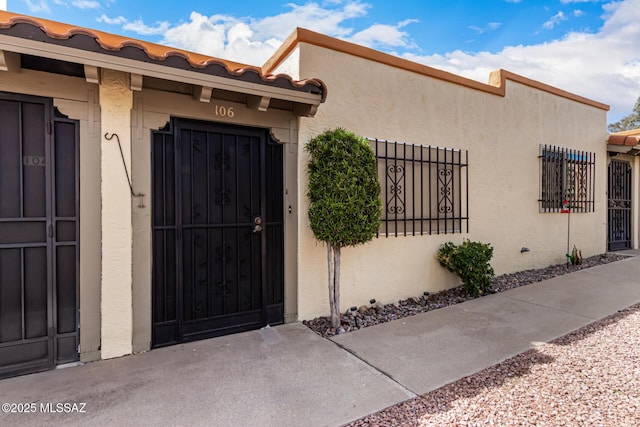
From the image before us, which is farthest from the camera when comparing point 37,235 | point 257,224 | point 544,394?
point 257,224

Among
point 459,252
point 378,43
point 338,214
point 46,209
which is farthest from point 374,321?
point 378,43

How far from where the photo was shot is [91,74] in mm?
2652

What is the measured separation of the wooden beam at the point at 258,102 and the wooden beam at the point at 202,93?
1.59ft

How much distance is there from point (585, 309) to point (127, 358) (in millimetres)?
5464

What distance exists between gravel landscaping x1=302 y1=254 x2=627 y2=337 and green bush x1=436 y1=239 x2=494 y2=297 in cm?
25

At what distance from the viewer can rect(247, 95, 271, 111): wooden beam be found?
3.33m

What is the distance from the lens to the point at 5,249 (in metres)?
2.70

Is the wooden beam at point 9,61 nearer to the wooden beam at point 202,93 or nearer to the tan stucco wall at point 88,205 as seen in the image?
the tan stucco wall at point 88,205

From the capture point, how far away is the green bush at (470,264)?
475 cm

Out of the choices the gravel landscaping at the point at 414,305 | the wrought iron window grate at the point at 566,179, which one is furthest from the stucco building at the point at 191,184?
the wrought iron window grate at the point at 566,179

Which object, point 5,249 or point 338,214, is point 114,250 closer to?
point 5,249

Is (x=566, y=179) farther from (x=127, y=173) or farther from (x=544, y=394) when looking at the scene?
(x=127, y=173)

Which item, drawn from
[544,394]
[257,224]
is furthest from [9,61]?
[544,394]

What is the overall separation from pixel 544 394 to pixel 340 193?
2411mm
